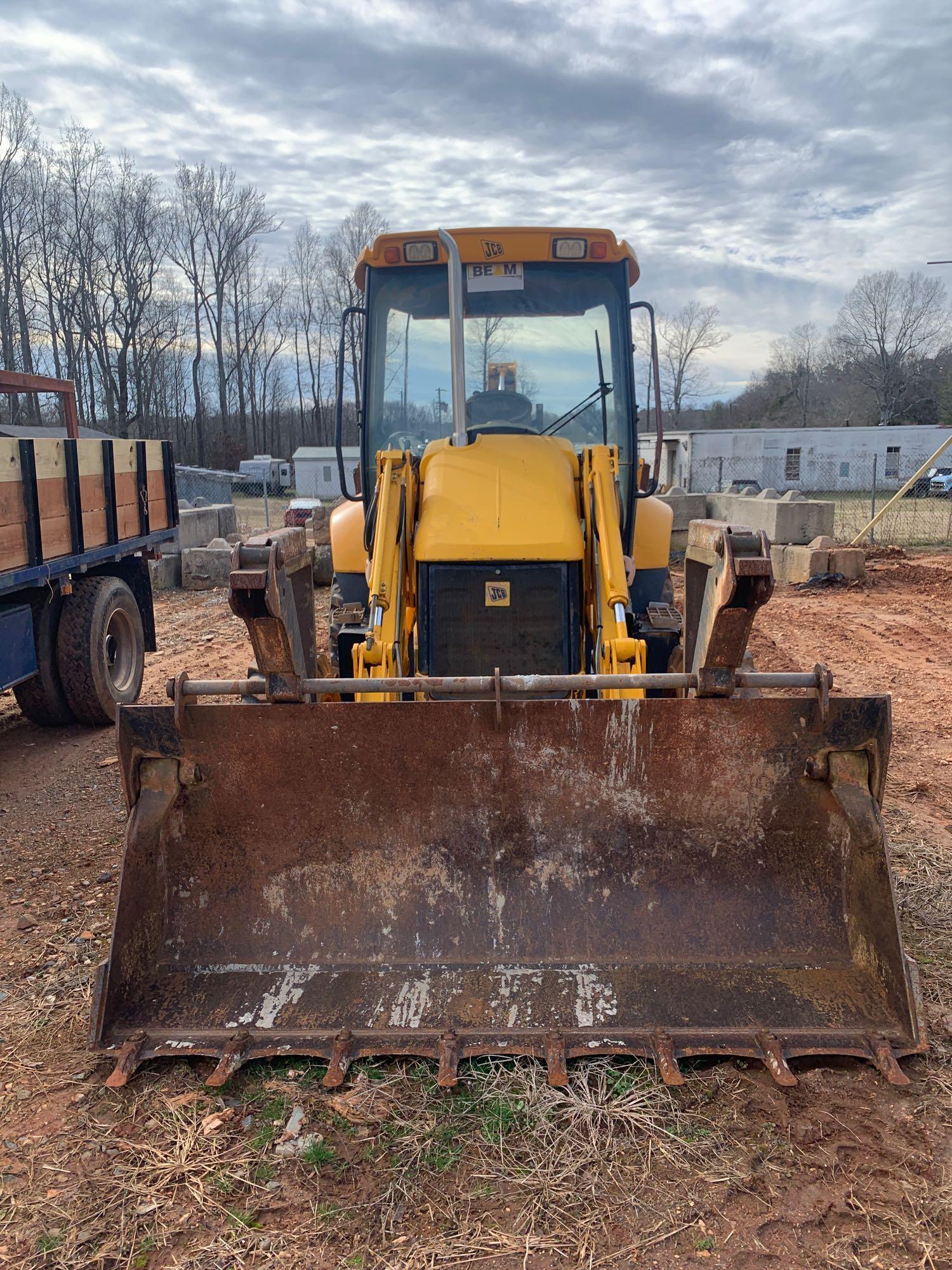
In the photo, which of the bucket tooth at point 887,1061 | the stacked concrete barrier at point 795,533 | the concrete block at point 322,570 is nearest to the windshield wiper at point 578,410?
the bucket tooth at point 887,1061

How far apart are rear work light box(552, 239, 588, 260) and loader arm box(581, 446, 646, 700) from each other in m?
1.05

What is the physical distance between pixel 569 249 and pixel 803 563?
1013cm

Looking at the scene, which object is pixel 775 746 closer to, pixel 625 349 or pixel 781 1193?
pixel 781 1193

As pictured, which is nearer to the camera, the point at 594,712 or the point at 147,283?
the point at 594,712

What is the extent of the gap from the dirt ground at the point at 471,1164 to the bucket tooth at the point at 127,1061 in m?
0.06

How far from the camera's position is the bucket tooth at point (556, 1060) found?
270cm

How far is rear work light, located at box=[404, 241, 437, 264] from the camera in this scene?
4.82 m

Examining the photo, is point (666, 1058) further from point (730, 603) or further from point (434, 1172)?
point (730, 603)

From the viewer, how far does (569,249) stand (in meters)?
4.81

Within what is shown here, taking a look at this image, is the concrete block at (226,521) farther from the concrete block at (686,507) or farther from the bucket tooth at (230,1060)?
the bucket tooth at (230,1060)

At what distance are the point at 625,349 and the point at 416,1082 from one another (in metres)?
3.77

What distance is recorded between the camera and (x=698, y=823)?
129 inches

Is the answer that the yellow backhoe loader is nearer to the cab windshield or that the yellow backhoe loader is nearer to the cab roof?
the cab windshield

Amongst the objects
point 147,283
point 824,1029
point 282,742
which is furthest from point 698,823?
point 147,283
